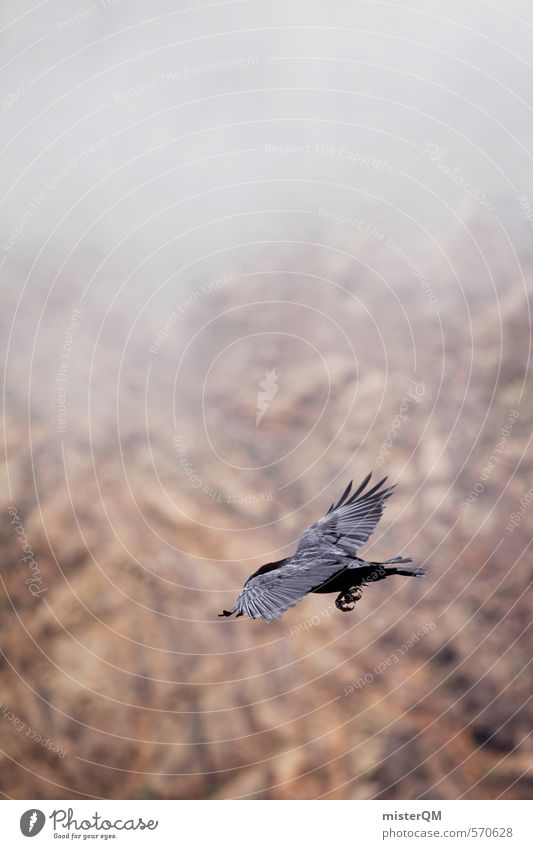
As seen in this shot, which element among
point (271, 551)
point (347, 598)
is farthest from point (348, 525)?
point (271, 551)

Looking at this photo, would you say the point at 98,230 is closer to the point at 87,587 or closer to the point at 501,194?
the point at 87,587

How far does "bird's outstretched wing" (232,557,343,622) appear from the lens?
14.0 ft

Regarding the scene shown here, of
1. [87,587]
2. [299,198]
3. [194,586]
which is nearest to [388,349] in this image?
[299,198]

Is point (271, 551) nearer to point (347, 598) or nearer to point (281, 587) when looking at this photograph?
point (347, 598)

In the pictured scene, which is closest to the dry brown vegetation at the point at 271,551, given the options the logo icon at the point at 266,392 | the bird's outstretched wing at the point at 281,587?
the logo icon at the point at 266,392

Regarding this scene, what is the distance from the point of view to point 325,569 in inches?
185

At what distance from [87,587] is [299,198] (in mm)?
3706

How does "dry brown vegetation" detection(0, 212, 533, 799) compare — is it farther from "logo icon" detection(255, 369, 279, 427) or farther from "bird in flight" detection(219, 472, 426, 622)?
"bird in flight" detection(219, 472, 426, 622)

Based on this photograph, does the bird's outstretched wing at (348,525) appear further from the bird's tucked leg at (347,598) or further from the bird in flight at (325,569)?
the bird's tucked leg at (347,598)
